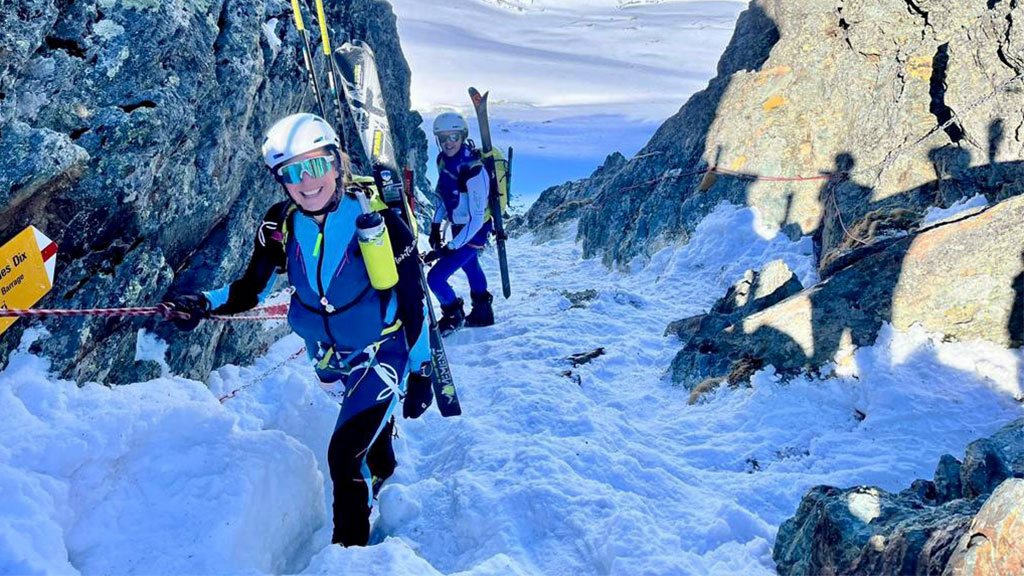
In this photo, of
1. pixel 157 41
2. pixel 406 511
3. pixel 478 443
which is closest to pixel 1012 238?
pixel 478 443

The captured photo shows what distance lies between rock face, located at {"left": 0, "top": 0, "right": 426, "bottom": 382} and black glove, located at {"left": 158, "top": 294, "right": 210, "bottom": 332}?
970 millimetres

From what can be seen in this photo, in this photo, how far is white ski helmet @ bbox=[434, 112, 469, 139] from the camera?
28.9 ft

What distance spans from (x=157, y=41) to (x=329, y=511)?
4.24 meters

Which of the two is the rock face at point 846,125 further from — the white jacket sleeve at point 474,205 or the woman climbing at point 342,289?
the woman climbing at point 342,289

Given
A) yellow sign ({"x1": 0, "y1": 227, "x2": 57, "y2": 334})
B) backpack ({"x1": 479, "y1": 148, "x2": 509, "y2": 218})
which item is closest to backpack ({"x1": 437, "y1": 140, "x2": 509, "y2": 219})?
backpack ({"x1": 479, "y1": 148, "x2": 509, "y2": 218})

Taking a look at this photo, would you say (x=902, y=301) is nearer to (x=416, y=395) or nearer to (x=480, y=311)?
(x=416, y=395)

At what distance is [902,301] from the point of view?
22.1 feet

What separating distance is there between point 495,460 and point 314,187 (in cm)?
299

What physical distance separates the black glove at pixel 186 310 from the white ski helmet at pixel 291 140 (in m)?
1.19

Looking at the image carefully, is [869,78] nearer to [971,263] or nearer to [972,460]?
[971,263]

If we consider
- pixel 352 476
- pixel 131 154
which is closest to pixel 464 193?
pixel 131 154

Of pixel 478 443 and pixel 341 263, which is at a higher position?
pixel 341 263

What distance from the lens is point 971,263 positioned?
6.45m

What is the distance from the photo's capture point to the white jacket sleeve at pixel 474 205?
8984mm
